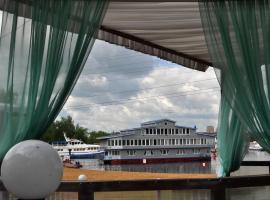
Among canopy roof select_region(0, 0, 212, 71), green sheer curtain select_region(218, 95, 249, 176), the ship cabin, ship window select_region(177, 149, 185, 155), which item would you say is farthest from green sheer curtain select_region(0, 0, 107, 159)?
ship window select_region(177, 149, 185, 155)

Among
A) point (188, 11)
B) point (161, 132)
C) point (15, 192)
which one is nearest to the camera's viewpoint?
point (15, 192)

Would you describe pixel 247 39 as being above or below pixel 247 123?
above

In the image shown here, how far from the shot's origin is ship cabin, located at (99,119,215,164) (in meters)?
26.2

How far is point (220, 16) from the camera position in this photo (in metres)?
3.72

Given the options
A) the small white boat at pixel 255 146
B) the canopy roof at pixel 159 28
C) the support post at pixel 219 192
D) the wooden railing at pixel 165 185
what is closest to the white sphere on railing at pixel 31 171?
the wooden railing at pixel 165 185

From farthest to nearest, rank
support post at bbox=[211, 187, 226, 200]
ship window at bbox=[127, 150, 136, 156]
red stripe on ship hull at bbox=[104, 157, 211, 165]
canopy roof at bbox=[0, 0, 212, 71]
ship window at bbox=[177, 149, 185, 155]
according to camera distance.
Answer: ship window at bbox=[127, 150, 136, 156] < ship window at bbox=[177, 149, 185, 155] < red stripe on ship hull at bbox=[104, 157, 211, 165] < canopy roof at bbox=[0, 0, 212, 71] < support post at bbox=[211, 187, 226, 200]

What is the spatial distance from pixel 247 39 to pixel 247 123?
72cm

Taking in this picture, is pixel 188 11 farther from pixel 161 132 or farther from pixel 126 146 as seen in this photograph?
pixel 126 146

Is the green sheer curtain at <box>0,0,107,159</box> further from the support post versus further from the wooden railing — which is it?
the support post

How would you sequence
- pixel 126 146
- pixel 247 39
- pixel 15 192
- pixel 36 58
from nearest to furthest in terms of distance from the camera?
pixel 15 192, pixel 36 58, pixel 247 39, pixel 126 146

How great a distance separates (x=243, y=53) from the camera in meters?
3.68

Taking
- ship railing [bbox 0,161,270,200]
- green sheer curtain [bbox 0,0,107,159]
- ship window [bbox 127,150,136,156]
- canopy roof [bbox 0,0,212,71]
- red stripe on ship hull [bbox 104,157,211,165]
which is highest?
canopy roof [bbox 0,0,212,71]

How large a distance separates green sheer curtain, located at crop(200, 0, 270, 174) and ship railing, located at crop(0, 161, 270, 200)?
0.36 m

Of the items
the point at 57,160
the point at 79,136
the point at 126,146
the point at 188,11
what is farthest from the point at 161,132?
the point at 57,160
